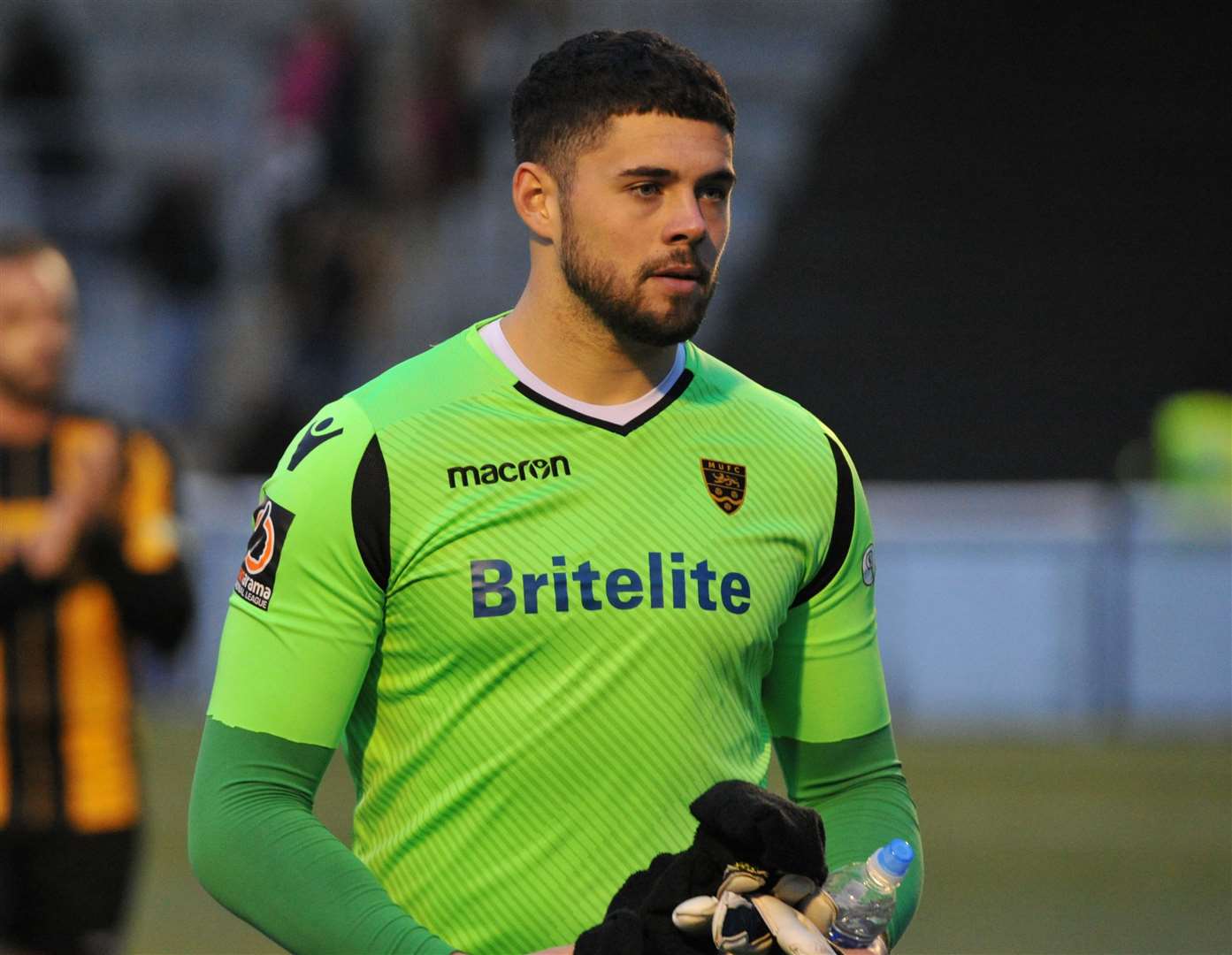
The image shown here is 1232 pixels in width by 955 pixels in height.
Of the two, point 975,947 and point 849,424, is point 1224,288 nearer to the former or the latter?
point 849,424

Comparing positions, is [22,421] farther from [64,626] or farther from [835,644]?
[835,644]

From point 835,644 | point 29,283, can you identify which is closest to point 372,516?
point 835,644

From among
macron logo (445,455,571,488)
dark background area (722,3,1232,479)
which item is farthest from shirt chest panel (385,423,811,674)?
dark background area (722,3,1232,479)

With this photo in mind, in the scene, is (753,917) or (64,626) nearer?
(753,917)

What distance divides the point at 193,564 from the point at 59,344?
477cm

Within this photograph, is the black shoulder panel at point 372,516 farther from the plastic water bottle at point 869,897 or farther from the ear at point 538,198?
the plastic water bottle at point 869,897

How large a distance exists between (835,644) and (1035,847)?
247 inches

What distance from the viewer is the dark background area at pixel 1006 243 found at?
13586 millimetres

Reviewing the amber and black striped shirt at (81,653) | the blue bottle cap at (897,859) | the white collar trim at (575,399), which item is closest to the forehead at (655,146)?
the white collar trim at (575,399)

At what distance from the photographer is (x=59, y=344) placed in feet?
15.4

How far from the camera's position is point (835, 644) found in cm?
257

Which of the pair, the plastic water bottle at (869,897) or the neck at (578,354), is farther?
the neck at (578,354)

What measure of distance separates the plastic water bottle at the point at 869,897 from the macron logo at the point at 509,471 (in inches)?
22.9

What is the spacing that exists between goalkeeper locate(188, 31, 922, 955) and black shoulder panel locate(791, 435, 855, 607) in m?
0.04
